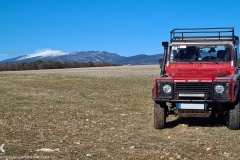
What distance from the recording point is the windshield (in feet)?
38.4

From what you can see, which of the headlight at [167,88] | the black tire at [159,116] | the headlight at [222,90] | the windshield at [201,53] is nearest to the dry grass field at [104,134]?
the black tire at [159,116]

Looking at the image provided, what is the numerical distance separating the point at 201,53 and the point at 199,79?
2025 millimetres

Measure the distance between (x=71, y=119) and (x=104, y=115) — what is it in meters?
1.25

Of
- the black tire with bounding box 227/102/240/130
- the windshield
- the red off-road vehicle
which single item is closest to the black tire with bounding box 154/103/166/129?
the red off-road vehicle

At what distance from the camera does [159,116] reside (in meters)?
10.6

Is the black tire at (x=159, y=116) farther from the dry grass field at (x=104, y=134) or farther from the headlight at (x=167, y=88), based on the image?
the headlight at (x=167, y=88)

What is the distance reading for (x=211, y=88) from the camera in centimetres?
993

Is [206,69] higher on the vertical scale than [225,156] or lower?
higher

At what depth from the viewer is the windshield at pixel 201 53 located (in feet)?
38.4

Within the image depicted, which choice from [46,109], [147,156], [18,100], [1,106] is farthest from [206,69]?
[18,100]

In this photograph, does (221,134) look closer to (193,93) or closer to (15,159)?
(193,93)

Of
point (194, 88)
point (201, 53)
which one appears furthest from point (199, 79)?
point (201, 53)

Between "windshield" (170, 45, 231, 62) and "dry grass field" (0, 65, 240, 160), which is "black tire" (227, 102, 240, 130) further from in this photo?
"windshield" (170, 45, 231, 62)

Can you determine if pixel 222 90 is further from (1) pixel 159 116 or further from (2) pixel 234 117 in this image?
(1) pixel 159 116
